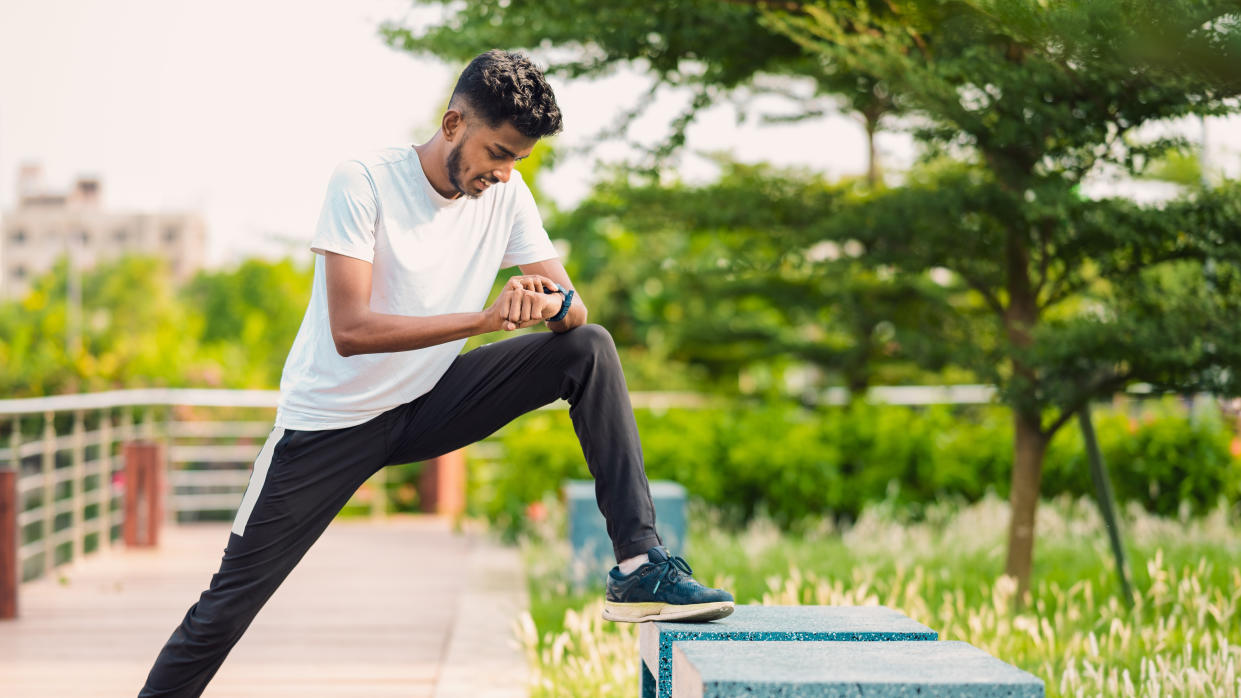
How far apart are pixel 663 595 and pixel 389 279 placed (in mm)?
1064

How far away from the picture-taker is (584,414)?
3.01 metres

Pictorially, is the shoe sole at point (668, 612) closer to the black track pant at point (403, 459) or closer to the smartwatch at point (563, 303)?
the black track pant at point (403, 459)

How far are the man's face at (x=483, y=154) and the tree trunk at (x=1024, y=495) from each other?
325 cm

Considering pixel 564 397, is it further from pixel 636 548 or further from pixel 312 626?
pixel 312 626

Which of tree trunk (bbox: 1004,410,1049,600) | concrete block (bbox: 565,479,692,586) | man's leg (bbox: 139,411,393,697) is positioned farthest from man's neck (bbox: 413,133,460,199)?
concrete block (bbox: 565,479,692,586)

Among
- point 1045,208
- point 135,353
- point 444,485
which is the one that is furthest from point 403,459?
point 135,353

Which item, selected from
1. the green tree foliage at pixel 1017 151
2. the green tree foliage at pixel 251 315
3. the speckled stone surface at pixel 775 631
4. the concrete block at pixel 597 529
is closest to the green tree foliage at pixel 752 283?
the green tree foliage at pixel 1017 151

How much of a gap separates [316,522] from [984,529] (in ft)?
17.3

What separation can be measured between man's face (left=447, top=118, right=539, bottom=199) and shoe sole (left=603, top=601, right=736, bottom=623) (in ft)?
3.73

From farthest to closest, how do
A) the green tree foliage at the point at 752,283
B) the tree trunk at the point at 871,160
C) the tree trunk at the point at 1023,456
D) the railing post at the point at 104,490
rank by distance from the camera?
the tree trunk at the point at 871,160, the railing post at the point at 104,490, the green tree foliage at the point at 752,283, the tree trunk at the point at 1023,456

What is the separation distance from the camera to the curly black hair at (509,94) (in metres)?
2.78

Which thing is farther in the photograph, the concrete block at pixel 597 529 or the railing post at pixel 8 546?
the concrete block at pixel 597 529

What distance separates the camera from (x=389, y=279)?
2.93 m

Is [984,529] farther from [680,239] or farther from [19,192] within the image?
[19,192]
